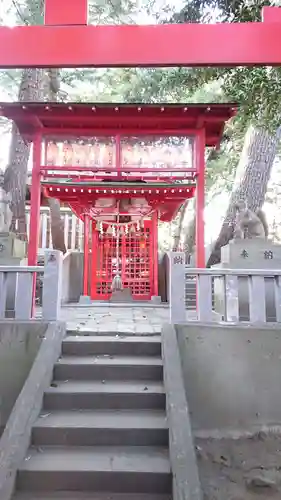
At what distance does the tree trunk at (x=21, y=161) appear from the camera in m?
11.6

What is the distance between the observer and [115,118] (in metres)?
7.66

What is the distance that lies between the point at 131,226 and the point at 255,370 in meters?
8.42

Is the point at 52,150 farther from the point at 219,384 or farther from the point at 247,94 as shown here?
the point at 219,384

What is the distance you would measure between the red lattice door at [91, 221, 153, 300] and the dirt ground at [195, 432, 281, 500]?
7977 millimetres

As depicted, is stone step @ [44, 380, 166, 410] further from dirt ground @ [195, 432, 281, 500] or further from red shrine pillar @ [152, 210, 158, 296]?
red shrine pillar @ [152, 210, 158, 296]

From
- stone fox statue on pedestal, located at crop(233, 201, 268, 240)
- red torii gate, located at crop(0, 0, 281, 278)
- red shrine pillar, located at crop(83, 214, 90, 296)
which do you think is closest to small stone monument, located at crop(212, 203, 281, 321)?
stone fox statue on pedestal, located at crop(233, 201, 268, 240)

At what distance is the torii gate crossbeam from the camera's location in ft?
8.79

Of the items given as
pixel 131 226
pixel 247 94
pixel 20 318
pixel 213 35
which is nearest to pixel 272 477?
pixel 20 318

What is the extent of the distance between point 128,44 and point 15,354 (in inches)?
155

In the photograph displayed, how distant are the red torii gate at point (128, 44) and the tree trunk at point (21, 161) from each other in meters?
9.35

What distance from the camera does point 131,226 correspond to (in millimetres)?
12883

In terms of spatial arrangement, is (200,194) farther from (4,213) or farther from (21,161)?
(21,161)

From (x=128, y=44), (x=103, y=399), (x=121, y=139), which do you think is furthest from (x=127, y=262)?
(x=128, y=44)

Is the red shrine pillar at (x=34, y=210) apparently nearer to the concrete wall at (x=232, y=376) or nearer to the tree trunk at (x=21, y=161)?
the concrete wall at (x=232, y=376)
